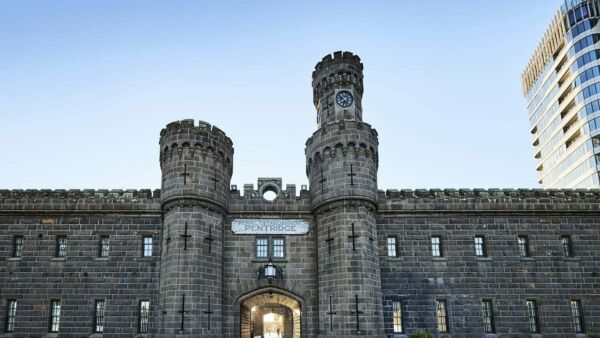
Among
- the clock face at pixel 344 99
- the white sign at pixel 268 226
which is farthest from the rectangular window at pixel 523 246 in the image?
the clock face at pixel 344 99

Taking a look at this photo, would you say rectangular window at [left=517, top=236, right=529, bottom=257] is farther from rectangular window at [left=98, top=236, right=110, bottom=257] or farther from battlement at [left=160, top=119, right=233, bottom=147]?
rectangular window at [left=98, top=236, right=110, bottom=257]

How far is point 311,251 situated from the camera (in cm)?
2602

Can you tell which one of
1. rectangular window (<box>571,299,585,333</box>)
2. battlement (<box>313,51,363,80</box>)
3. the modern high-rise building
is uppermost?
the modern high-rise building

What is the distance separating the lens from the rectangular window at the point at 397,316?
82.5 ft

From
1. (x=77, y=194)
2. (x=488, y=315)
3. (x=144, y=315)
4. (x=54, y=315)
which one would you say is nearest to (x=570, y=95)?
(x=488, y=315)

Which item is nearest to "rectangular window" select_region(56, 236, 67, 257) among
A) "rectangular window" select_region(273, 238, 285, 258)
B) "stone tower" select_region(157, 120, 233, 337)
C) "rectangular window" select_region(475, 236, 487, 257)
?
"stone tower" select_region(157, 120, 233, 337)

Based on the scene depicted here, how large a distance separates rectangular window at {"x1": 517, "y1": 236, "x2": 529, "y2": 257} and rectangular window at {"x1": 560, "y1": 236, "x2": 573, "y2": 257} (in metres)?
2.04

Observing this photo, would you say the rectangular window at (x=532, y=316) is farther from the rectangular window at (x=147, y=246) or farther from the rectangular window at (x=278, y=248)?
the rectangular window at (x=147, y=246)

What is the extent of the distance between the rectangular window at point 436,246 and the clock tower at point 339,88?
8.30 metres

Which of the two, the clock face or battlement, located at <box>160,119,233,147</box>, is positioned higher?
the clock face

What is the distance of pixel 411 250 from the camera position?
26344mm

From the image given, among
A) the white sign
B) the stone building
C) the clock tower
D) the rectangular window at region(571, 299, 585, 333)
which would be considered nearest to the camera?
the stone building

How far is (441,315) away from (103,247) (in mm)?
19139

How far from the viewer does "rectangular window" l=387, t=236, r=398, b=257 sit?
2639 cm
